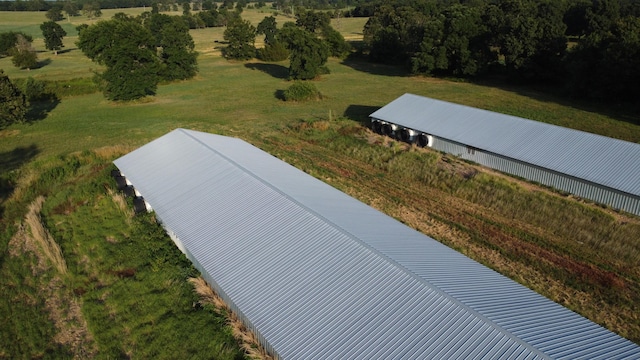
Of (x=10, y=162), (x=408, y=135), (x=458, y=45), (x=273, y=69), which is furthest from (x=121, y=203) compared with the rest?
(x=273, y=69)

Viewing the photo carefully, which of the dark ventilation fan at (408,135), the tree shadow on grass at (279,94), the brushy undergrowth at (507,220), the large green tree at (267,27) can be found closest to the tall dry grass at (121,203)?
the brushy undergrowth at (507,220)

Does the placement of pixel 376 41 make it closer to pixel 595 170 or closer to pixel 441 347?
pixel 595 170

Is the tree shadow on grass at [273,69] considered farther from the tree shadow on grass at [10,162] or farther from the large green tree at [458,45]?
the tree shadow on grass at [10,162]

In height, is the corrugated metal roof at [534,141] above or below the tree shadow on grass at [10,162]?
above

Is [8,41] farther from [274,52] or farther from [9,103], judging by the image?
[9,103]

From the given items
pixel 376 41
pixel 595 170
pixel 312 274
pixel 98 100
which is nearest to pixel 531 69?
pixel 376 41
